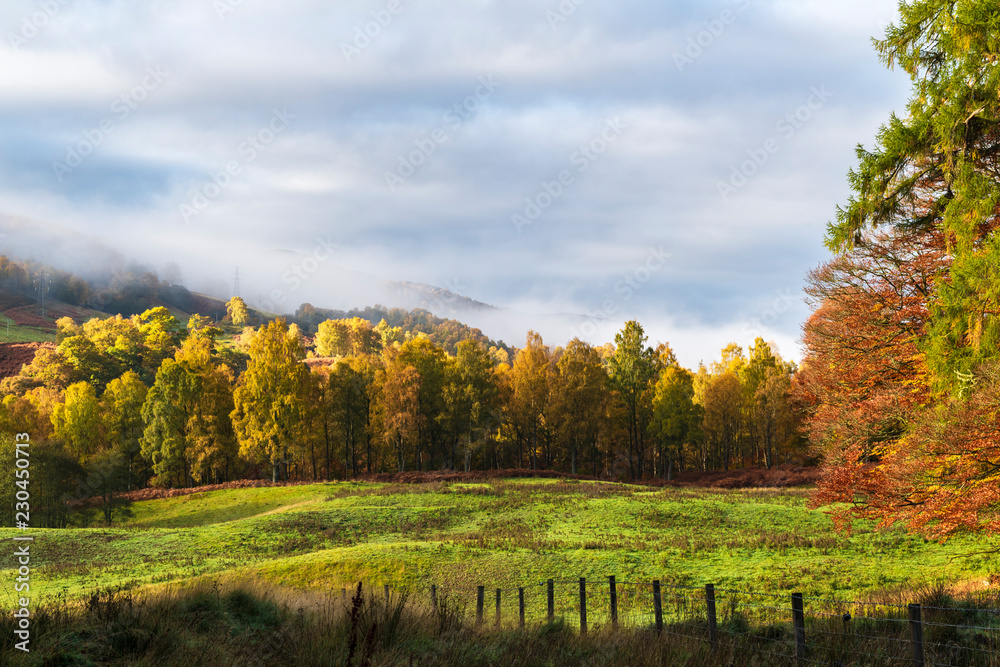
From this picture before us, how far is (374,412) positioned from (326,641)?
50.5 metres

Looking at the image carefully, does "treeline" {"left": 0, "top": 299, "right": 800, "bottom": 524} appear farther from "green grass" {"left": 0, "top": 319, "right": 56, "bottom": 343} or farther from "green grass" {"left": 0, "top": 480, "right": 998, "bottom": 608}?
"green grass" {"left": 0, "top": 319, "right": 56, "bottom": 343}

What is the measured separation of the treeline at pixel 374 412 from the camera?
4806cm

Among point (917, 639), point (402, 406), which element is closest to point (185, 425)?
point (402, 406)

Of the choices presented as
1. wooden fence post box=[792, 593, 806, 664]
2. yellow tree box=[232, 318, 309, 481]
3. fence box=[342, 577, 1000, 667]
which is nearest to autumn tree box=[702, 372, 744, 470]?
yellow tree box=[232, 318, 309, 481]

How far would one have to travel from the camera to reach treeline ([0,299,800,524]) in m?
48.1

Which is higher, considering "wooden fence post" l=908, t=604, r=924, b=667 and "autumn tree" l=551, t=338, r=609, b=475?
"autumn tree" l=551, t=338, r=609, b=475

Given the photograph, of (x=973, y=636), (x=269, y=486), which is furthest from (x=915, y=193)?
(x=269, y=486)

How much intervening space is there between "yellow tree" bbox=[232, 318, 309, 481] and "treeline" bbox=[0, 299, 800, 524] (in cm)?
10

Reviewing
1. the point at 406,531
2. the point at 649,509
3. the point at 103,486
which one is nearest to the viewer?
the point at 406,531

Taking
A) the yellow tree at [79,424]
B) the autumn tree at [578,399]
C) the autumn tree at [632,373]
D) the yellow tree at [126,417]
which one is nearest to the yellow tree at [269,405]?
the yellow tree at [126,417]

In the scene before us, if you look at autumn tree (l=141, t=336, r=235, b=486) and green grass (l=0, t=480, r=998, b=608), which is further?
autumn tree (l=141, t=336, r=235, b=486)

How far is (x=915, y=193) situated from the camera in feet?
38.1

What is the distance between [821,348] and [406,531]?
20067mm

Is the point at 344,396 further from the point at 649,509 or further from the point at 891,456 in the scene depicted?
the point at 891,456
